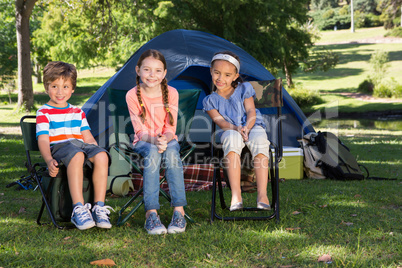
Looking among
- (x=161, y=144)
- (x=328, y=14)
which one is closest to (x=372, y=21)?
(x=328, y=14)

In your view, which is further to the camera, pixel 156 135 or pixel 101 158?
pixel 156 135

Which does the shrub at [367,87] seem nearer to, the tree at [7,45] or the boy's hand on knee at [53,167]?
the tree at [7,45]

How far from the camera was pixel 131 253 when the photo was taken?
2.42 metres

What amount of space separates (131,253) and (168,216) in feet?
2.52

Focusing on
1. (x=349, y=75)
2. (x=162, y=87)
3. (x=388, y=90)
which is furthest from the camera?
(x=349, y=75)

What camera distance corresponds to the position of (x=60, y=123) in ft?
9.72

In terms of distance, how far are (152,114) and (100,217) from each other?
821 millimetres

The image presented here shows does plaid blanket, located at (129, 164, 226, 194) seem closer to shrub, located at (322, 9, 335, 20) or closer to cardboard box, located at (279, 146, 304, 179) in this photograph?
cardboard box, located at (279, 146, 304, 179)

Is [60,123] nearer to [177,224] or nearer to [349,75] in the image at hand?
[177,224]

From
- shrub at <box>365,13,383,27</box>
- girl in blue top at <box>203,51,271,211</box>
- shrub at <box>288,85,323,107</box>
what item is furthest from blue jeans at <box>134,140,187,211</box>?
shrub at <box>365,13,383,27</box>

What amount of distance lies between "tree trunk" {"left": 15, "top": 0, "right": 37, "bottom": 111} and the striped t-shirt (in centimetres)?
807

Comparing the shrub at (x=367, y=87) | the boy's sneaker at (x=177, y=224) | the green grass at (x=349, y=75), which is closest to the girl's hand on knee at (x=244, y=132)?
the boy's sneaker at (x=177, y=224)

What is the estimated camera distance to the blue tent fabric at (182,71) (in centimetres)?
465

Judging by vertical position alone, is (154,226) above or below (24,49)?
below
